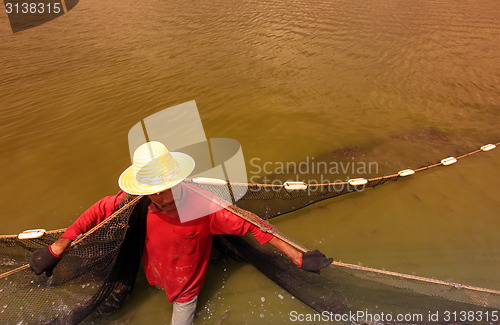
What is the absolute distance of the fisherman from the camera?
194 cm

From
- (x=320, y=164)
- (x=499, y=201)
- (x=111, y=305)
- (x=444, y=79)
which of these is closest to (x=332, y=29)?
(x=444, y=79)

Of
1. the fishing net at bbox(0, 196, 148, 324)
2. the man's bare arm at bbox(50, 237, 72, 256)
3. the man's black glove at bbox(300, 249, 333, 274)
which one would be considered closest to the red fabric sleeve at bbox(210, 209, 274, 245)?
the man's black glove at bbox(300, 249, 333, 274)

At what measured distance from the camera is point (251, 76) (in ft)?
21.8

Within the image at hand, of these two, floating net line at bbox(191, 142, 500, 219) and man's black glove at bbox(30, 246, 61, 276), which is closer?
man's black glove at bbox(30, 246, 61, 276)

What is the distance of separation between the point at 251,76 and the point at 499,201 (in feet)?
16.2

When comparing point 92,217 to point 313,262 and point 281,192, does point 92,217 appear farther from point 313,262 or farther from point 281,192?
point 281,192

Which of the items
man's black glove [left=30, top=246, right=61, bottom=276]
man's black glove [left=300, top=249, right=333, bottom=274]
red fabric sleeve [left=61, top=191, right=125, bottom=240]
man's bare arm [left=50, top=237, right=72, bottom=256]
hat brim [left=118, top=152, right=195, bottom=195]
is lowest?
man's black glove [left=300, top=249, right=333, bottom=274]

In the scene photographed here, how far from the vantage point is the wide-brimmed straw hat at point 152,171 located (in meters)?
1.88

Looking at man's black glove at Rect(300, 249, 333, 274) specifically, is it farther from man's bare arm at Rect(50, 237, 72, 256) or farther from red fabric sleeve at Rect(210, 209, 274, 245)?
man's bare arm at Rect(50, 237, 72, 256)

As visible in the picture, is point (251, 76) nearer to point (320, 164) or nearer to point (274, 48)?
point (274, 48)

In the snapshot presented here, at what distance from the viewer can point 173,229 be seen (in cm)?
222

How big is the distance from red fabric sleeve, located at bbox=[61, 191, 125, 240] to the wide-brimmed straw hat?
43 centimetres

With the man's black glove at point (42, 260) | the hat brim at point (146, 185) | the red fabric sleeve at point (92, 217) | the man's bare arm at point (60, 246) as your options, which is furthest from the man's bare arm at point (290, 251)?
the man's black glove at point (42, 260)

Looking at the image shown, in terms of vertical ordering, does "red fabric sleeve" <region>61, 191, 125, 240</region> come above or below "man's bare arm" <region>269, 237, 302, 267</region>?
above
